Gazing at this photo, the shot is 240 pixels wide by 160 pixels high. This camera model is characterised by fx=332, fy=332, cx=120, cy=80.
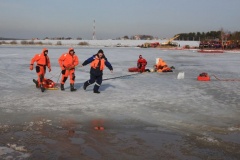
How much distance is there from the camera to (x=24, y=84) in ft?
34.9

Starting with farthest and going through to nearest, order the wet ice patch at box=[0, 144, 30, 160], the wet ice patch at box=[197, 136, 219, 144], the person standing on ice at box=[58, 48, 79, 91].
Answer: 1. the person standing on ice at box=[58, 48, 79, 91]
2. the wet ice patch at box=[197, 136, 219, 144]
3. the wet ice patch at box=[0, 144, 30, 160]

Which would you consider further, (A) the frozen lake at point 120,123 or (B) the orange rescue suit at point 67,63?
(B) the orange rescue suit at point 67,63

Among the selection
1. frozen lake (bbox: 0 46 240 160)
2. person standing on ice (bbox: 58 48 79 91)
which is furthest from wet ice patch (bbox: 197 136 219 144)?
person standing on ice (bbox: 58 48 79 91)

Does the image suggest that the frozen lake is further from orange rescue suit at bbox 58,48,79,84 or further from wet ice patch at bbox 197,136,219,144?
orange rescue suit at bbox 58,48,79,84

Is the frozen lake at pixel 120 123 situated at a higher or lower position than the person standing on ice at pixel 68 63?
lower

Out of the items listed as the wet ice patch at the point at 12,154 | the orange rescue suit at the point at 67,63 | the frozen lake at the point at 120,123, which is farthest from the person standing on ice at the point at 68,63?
the wet ice patch at the point at 12,154

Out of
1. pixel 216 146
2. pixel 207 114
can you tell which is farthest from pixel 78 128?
pixel 207 114

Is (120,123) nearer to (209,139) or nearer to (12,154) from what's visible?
(209,139)

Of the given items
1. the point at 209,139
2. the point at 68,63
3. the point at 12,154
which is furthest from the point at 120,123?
the point at 68,63

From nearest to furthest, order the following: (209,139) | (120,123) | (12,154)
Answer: (12,154), (209,139), (120,123)

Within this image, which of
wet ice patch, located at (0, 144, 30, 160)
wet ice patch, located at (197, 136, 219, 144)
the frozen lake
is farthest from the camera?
wet ice patch, located at (197, 136, 219, 144)

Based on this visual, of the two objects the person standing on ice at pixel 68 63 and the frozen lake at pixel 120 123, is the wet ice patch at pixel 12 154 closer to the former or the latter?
the frozen lake at pixel 120 123

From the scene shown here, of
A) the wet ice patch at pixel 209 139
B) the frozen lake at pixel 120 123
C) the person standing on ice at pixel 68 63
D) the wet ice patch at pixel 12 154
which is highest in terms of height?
the person standing on ice at pixel 68 63

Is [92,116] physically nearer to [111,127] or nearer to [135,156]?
[111,127]
